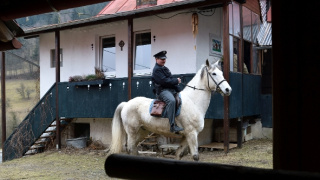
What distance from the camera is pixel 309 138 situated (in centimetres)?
148

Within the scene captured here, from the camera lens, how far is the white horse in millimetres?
8898

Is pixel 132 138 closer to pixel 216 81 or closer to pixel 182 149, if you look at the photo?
pixel 182 149

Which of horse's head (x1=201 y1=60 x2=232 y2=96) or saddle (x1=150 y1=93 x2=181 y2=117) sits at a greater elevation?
horse's head (x1=201 y1=60 x2=232 y2=96)

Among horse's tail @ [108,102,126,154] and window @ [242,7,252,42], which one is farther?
window @ [242,7,252,42]

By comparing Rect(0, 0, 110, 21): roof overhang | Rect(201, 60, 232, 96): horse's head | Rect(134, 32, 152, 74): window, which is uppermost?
Rect(134, 32, 152, 74): window

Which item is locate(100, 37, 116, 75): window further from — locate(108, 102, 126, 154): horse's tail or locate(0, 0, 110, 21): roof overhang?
locate(0, 0, 110, 21): roof overhang

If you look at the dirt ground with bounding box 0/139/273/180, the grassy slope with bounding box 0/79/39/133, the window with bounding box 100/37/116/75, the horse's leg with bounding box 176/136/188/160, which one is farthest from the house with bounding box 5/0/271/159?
the grassy slope with bounding box 0/79/39/133

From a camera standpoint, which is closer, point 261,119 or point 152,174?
point 152,174

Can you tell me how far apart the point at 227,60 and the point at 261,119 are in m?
4.27

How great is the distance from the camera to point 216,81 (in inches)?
351

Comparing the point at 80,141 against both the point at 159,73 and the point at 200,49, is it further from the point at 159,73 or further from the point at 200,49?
the point at 159,73

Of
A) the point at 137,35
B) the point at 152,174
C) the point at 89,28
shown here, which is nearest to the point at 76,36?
the point at 89,28

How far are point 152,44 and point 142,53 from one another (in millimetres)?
693

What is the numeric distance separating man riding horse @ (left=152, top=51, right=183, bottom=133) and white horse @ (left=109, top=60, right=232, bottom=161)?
27 cm
